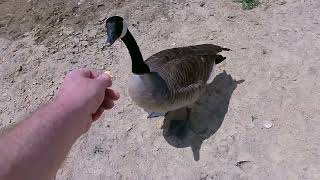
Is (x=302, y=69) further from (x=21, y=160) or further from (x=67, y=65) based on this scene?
(x=21, y=160)

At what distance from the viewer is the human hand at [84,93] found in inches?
72.1

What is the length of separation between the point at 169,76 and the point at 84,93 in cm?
179

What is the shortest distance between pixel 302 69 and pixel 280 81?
23 cm

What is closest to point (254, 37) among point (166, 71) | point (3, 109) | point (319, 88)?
point (319, 88)

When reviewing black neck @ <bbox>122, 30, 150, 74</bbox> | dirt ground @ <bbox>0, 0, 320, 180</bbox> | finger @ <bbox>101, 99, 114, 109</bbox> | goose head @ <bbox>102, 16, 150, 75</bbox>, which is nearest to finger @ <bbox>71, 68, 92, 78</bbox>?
finger @ <bbox>101, 99, 114, 109</bbox>

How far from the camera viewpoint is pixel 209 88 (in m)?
4.17

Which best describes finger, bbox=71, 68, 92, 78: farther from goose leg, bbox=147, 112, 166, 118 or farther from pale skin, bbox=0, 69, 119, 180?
goose leg, bbox=147, 112, 166, 118

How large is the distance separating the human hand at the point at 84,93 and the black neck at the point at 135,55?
1364 mm

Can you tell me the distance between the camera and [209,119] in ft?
12.9

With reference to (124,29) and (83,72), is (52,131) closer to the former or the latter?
(83,72)

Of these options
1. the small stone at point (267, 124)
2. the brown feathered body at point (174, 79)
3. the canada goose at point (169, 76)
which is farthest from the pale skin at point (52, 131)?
the small stone at point (267, 124)

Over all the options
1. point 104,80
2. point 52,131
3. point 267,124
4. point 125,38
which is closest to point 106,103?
point 104,80

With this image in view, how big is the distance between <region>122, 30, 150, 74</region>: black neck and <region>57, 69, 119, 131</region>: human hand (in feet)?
4.48

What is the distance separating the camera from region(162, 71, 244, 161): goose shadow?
3812 mm
